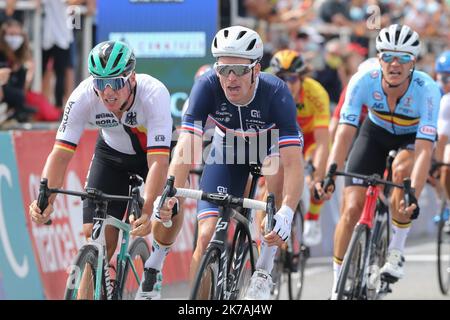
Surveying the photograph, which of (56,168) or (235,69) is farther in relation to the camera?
(56,168)

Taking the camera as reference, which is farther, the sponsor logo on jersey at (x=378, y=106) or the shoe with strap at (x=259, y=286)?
the sponsor logo on jersey at (x=378, y=106)

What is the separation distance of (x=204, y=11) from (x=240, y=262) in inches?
267

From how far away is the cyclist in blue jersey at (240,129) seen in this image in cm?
756

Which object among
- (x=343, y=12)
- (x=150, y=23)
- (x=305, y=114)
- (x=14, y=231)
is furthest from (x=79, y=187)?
(x=343, y=12)

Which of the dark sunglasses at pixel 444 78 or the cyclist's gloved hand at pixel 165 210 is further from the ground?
the cyclist's gloved hand at pixel 165 210

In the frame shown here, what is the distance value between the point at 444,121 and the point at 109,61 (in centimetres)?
540

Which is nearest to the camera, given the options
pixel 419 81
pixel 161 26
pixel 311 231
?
pixel 419 81

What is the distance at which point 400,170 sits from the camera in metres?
9.96

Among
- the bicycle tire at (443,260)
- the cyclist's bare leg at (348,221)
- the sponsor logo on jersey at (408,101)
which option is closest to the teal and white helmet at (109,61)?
the cyclist's bare leg at (348,221)

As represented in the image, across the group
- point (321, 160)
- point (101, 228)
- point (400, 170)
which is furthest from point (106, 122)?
point (321, 160)

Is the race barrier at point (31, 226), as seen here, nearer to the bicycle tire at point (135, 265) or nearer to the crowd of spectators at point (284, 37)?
the bicycle tire at point (135, 265)

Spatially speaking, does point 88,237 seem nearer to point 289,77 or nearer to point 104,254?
point 104,254
